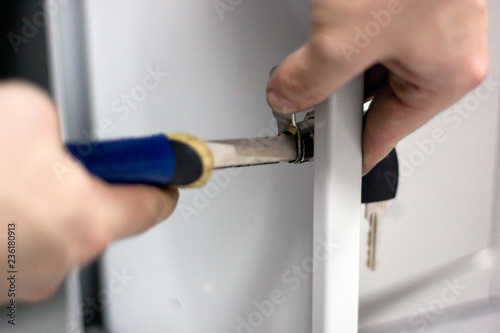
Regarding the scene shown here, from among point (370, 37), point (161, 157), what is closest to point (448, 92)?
point (370, 37)

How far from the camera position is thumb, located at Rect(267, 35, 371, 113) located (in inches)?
9.3

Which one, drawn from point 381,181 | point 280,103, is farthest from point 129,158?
point 381,181

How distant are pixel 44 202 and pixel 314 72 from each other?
17 cm

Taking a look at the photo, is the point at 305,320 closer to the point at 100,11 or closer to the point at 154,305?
the point at 154,305

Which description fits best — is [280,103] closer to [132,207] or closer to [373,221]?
[132,207]

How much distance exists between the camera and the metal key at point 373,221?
45cm

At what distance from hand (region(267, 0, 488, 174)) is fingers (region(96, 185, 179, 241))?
0.12 meters

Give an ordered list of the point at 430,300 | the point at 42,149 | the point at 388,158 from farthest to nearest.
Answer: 1. the point at 430,300
2. the point at 388,158
3. the point at 42,149

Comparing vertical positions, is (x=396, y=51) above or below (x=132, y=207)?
above

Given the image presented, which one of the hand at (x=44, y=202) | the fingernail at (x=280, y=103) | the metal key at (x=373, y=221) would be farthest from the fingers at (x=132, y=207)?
Result: the metal key at (x=373, y=221)

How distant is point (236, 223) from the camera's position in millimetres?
414

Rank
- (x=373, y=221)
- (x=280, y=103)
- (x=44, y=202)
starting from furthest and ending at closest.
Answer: (x=373, y=221) < (x=280, y=103) < (x=44, y=202)

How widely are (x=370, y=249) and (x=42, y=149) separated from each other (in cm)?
40

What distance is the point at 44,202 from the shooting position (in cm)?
17
